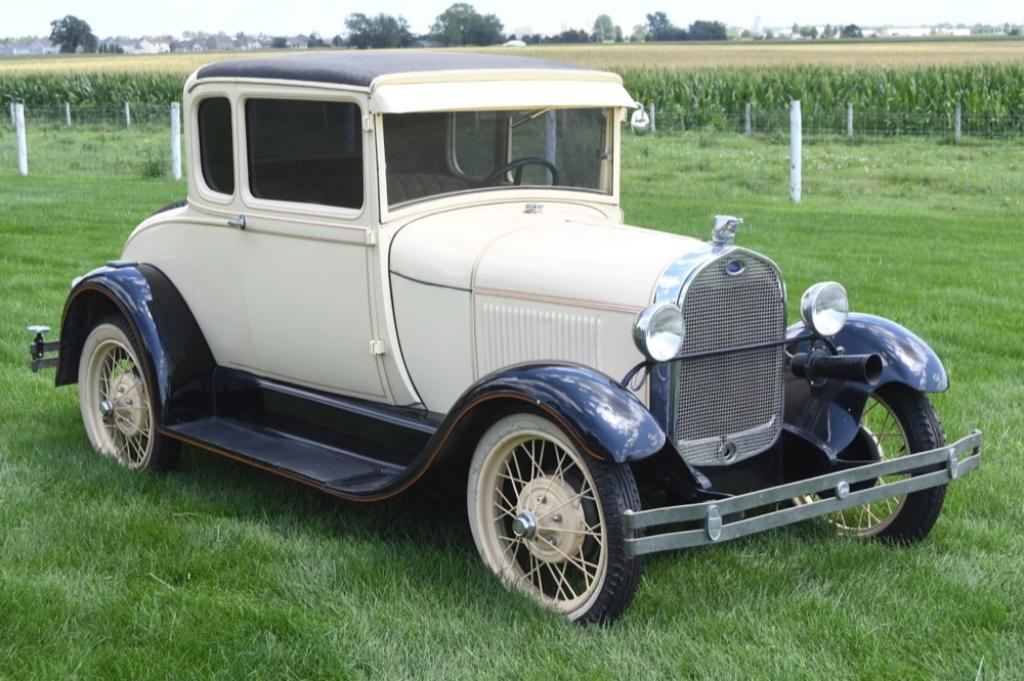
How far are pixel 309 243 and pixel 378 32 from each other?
59051 mm

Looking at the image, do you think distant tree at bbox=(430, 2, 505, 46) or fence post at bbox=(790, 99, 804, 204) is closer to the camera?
fence post at bbox=(790, 99, 804, 204)

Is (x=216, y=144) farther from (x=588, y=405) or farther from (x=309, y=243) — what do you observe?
(x=588, y=405)

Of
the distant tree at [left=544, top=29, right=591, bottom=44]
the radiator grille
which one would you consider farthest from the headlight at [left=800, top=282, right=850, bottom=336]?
the distant tree at [left=544, top=29, right=591, bottom=44]

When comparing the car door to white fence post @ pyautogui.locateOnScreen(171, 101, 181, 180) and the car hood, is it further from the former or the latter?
white fence post @ pyautogui.locateOnScreen(171, 101, 181, 180)

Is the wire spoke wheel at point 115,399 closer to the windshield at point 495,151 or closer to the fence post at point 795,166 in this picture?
the windshield at point 495,151

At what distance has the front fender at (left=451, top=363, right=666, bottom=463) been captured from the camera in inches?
160

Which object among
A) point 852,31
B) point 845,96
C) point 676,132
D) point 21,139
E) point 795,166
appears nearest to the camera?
point 795,166

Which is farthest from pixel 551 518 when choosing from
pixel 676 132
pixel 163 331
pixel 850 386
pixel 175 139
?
pixel 676 132

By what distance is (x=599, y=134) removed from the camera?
18.7ft

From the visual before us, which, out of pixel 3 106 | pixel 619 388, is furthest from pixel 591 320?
Result: pixel 3 106

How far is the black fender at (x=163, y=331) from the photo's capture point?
19.0 feet

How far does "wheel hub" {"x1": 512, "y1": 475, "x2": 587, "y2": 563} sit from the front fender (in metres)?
0.28

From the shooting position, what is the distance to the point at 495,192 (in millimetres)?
5434

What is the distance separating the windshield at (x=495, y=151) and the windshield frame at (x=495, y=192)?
1 centimetres
